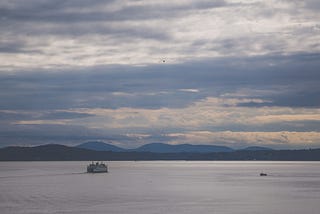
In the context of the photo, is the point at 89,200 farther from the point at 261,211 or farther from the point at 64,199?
the point at 261,211

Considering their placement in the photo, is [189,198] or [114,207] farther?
[189,198]

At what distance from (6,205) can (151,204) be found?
82.9ft

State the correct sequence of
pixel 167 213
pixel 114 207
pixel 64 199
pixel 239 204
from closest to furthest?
pixel 167 213 → pixel 114 207 → pixel 239 204 → pixel 64 199

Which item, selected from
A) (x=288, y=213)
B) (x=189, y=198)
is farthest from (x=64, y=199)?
(x=288, y=213)

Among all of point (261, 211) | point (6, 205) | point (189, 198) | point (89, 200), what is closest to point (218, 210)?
point (261, 211)

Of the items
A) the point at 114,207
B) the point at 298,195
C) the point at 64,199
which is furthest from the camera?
the point at 298,195

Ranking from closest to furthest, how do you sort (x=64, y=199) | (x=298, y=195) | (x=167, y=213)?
1. (x=167, y=213)
2. (x=64, y=199)
3. (x=298, y=195)

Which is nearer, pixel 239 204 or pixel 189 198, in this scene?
pixel 239 204

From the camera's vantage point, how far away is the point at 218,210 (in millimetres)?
89500

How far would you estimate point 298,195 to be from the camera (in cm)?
12169

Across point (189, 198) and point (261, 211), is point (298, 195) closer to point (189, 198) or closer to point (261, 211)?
point (189, 198)

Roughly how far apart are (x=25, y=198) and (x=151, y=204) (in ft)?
87.8

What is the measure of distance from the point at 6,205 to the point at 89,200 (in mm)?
17324

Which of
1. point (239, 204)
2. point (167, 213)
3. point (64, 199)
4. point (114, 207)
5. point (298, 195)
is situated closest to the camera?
A: point (167, 213)
